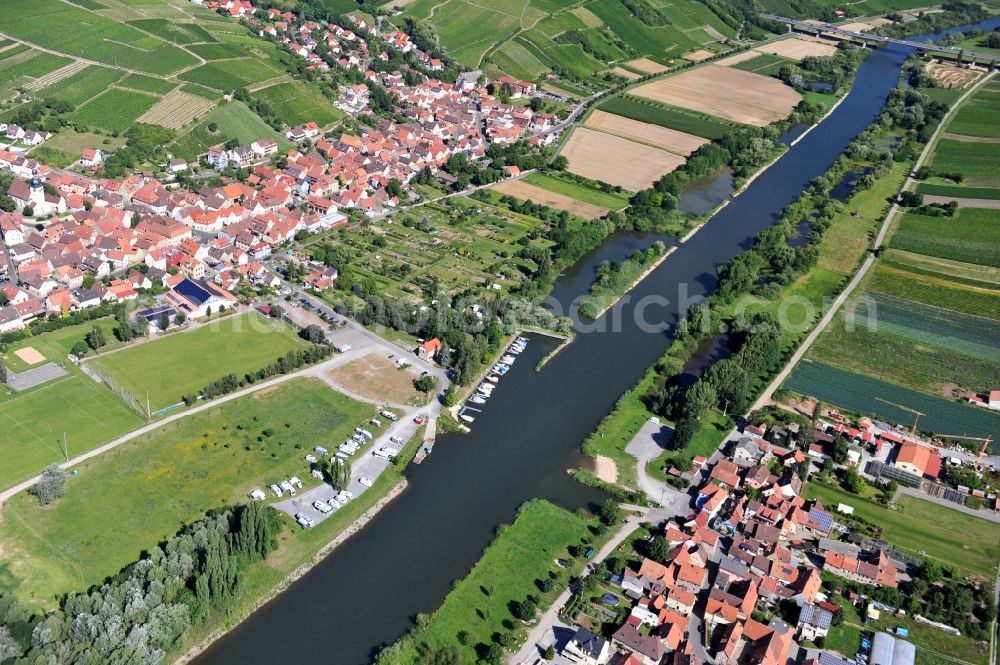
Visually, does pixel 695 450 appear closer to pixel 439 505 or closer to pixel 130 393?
pixel 439 505

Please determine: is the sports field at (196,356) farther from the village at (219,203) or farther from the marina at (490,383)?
the marina at (490,383)

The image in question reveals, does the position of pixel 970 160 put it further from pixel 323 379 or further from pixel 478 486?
pixel 323 379

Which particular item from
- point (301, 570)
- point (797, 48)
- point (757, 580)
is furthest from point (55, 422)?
point (797, 48)

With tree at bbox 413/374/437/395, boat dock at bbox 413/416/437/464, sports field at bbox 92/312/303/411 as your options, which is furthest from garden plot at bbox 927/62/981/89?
sports field at bbox 92/312/303/411

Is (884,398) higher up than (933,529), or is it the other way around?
(884,398)

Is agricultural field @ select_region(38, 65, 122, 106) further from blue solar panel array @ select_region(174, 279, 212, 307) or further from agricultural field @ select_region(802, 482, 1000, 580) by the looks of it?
agricultural field @ select_region(802, 482, 1000, 580)

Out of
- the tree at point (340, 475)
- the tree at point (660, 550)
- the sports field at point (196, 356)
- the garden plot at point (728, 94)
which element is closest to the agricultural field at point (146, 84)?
the sports field at point (196, 356)
